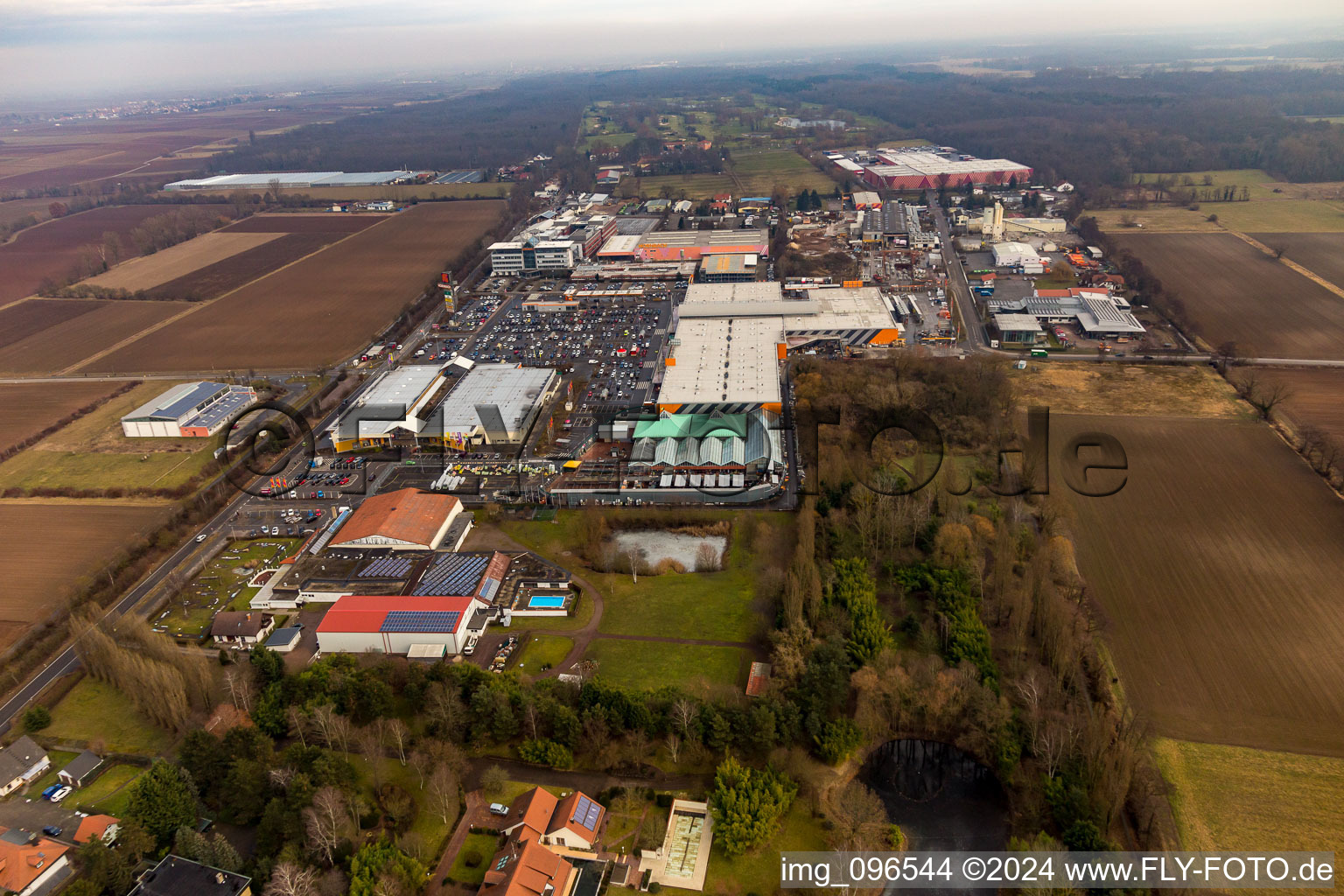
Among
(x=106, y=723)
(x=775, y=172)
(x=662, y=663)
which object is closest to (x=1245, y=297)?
(x=662, y=663)

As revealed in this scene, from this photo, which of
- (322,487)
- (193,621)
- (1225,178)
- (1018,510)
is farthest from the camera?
(1225,178)

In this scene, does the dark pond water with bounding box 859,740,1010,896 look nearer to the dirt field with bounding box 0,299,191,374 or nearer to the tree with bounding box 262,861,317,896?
the tree with bounding box 262,861,317,896

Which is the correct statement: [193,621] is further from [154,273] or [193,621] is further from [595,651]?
[154,273]

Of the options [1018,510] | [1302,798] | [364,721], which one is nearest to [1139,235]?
[1018,510]

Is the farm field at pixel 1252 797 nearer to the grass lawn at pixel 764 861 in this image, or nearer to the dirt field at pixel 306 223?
the grass lawn at pixel 764 861

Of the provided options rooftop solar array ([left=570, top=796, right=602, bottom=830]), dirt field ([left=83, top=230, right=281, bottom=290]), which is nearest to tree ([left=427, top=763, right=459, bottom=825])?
rooftop solar array ([left=570, top=796, right=602, bottom=830])

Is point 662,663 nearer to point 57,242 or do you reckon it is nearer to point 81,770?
point 81,770

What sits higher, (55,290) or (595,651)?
(55,290)
